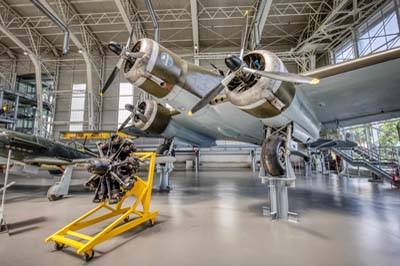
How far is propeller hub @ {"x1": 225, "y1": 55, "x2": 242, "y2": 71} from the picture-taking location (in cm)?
286

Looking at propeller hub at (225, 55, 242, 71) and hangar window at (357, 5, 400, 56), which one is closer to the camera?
propeller hub at (225, 55, 242, 71)

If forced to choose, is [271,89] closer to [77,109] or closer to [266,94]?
[266,94]

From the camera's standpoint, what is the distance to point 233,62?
2.88 metres

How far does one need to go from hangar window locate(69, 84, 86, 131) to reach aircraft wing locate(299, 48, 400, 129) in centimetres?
1820

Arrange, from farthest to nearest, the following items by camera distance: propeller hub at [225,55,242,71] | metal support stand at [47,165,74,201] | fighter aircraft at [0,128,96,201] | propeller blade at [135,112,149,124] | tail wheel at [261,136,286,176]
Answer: propeller blade at [135,112,149,124], fighter aircraft at [0,128,96,201], metal support stand at [47,165,74,201], tail wheel at [261,136,286,176], propeller hub at [225,55,242,71]

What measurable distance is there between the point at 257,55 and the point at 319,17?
45.4ft

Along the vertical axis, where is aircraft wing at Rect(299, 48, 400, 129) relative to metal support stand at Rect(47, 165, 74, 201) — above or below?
above

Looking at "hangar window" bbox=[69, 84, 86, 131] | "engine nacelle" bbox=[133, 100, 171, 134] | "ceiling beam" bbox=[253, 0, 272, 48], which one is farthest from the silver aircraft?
"hangar window" bbox=[69, 84, 86, 131]

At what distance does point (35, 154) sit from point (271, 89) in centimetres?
784

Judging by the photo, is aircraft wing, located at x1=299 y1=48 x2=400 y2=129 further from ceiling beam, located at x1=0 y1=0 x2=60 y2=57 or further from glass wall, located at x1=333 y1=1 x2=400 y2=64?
ceiling beam, located at x1=0 y1=0 x2=60 y2=57

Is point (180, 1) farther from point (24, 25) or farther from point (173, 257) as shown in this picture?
point (173, 257)

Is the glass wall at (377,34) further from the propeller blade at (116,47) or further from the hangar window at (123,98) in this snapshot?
the hangar window at (123,98)

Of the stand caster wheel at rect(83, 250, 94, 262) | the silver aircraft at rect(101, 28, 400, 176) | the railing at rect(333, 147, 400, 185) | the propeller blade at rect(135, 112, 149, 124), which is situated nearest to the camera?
the stand caster wheel at rect(83, 250, 94, 262)

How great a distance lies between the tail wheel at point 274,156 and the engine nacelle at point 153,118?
3806 millimetres
